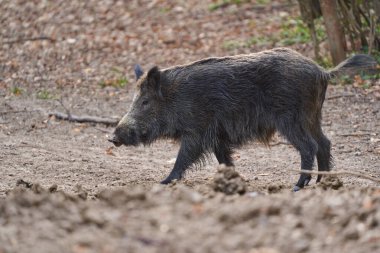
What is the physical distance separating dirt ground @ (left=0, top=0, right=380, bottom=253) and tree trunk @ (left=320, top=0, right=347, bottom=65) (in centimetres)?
49

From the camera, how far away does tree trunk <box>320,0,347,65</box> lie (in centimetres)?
1114

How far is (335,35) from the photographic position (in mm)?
11266

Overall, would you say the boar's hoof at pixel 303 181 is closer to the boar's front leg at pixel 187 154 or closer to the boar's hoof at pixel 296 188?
the boar's hoof at pixel 296 188

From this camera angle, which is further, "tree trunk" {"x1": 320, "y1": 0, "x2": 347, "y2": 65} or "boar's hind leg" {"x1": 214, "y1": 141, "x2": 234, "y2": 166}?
"tree trunk" {"x1": 320, "y1": 0, "x2": 347, "y2": 65}

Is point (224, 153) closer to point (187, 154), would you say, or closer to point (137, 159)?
point (187, 154)

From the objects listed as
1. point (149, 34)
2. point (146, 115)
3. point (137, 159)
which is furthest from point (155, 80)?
point (149, 34)

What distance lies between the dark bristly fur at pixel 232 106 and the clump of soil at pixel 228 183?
1.80m

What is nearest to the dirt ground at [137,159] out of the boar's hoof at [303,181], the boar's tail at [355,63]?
the boar's hoof at [303,181]

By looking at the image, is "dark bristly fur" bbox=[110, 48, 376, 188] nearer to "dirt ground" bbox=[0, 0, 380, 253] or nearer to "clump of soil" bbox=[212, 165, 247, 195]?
"dirt ground" bbox=[0, 0, 380, 253]

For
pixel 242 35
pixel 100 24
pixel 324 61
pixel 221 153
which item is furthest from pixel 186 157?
pixel 100 24

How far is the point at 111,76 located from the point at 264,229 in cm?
896

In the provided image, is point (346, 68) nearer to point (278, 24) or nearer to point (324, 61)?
point (324, 61)

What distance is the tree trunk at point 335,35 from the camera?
36.6 feet

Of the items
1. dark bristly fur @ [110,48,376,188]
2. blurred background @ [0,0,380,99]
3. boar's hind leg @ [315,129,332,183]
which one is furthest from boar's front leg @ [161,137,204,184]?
blurred background @ [0,0,380,99]
